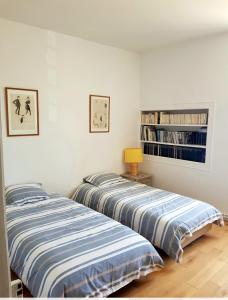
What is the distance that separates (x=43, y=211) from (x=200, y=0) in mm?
2680

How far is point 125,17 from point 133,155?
2.10m

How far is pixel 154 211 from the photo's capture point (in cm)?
260

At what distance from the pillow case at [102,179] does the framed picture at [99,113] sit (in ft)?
2.39

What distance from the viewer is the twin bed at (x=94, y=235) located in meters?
1.67

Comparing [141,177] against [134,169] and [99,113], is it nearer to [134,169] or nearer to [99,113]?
[134,169]

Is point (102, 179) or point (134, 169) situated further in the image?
point (134, 169)

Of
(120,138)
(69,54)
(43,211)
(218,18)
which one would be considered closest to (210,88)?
(218,18)

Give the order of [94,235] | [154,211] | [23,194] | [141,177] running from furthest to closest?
[141,177], [23,194], [154,211], [94,235]

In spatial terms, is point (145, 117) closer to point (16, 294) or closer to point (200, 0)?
point (200, 0)

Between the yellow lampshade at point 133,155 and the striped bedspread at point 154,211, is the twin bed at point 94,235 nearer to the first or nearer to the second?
the striped bedspread at point 154,211

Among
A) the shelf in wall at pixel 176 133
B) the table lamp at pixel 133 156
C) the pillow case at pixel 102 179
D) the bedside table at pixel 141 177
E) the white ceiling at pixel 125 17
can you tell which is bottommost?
the bedside table at pixel 141 177

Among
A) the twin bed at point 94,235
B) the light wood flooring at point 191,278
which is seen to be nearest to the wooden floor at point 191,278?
the light wood flooring at point 191,278

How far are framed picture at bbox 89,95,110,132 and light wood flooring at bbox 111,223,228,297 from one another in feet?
7.01

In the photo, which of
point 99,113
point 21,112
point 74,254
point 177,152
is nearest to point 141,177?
point 177,152
